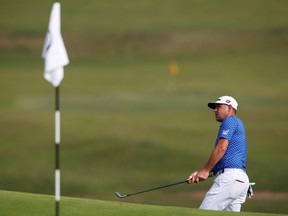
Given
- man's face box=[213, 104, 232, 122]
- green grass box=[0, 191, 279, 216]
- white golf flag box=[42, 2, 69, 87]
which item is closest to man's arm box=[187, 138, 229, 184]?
man's face box=[213, 104, 232, 122]

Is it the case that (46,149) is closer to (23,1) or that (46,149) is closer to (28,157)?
(28,157)

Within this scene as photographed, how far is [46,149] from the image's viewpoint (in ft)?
111

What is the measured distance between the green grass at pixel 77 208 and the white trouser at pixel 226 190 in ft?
2.73

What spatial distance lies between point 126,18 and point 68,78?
16806 mm

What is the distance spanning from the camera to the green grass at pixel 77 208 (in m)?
12.6

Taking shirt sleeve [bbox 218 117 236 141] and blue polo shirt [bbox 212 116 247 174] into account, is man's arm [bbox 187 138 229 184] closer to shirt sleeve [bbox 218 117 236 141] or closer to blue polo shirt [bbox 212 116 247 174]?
Result: shirt sleeve [bbox 218 117 236 141]

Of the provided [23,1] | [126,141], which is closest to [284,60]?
[23,1]

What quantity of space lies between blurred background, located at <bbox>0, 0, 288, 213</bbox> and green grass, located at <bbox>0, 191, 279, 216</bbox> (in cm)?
1166

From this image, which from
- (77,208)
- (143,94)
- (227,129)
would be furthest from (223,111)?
(143,94)

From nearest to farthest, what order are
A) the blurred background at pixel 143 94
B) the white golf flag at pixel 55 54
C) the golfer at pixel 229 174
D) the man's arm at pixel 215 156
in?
the white golf flag at pixel 55 54 < the man's arm at pixel 215 156 < the golfer at pixel 229 174 < the blurred background at pixel 143 94

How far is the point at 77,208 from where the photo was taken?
12859 millimetres

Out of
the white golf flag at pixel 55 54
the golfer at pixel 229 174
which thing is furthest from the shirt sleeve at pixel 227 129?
the white golf flag at pixel 55 54

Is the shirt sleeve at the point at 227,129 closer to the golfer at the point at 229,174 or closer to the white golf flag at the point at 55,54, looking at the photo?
the golfer at the point at 229,174

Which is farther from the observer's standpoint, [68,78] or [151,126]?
[68,78]
